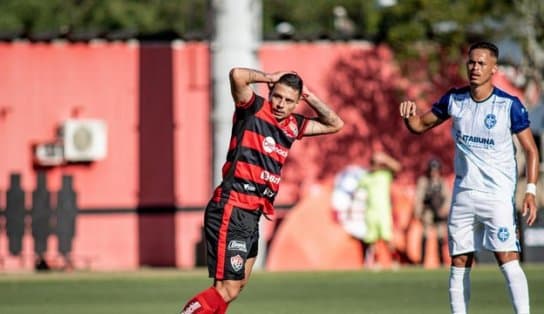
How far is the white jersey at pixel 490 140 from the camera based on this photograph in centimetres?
1222

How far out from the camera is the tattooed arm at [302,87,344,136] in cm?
1226

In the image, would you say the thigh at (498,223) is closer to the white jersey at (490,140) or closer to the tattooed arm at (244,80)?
the white jersey at (490,140)

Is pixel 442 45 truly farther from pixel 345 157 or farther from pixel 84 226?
pixel 84 226

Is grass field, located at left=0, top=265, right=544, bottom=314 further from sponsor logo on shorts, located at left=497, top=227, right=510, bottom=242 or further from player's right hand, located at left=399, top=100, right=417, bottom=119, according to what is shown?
player's right hand, located at left=399, top=100, right=417, bottom=119

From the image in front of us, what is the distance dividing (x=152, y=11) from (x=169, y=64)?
84.4 feet

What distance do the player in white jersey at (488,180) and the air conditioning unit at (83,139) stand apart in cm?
1835

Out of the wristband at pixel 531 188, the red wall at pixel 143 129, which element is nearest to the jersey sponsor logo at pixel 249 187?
the wristband at pixel 531 188

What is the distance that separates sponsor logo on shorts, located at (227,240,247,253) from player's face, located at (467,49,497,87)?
231 cm

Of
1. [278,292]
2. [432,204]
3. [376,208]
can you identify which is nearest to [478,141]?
[278,292]

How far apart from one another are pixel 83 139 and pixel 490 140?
18.7m

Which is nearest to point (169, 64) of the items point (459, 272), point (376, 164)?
point (376, 164)

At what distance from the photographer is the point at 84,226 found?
3062 cm

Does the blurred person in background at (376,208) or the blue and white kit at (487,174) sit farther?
the blurred person in background at (376,208)

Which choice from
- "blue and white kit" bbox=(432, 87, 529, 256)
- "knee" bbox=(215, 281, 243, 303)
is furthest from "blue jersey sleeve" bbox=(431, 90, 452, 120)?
"knee" bbox=(215, 281, 243, 303)
